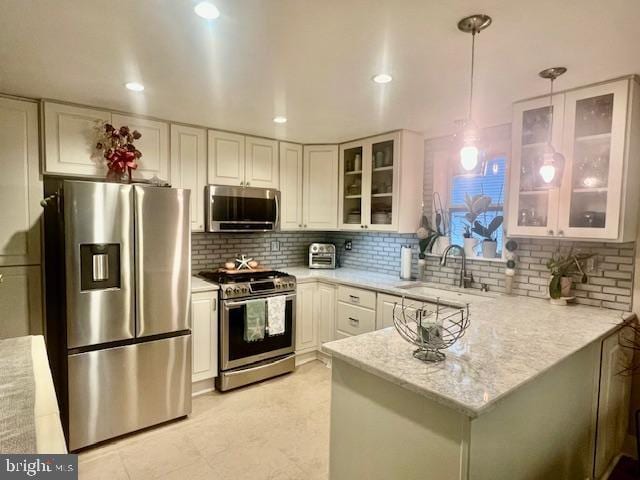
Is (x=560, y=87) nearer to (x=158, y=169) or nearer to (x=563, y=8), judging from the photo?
(x=563, y=8)

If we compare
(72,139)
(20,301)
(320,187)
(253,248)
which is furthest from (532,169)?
(20,301)

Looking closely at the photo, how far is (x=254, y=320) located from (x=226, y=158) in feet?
5.14

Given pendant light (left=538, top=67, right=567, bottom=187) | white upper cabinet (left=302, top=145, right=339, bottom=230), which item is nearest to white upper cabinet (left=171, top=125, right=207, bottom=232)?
white upper cabinet (left=302, top=145, right=339, bottom=230)

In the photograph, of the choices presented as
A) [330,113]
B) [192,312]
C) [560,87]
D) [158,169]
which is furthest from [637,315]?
[158,169]

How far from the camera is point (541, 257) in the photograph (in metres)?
2.72

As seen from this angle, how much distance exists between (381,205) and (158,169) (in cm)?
210

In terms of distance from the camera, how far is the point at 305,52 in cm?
186

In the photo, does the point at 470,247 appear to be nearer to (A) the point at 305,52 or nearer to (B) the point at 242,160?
(A) the point at 305,52

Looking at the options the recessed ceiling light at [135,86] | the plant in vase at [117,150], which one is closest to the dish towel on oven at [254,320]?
the plant in vase at [117,150]

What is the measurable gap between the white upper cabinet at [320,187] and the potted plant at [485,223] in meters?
1.44

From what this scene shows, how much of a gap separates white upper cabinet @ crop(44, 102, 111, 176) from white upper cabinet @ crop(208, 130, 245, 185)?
0.87 m

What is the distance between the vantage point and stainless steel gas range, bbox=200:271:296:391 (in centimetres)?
311

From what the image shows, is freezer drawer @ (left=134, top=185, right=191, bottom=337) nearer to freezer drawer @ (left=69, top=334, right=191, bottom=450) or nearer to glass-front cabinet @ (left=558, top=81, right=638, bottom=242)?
freezer drawer @ (left=69, top=334, right=191, bottom=450)

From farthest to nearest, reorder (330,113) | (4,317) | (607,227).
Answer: (330,113), (4,317), (607,227)
